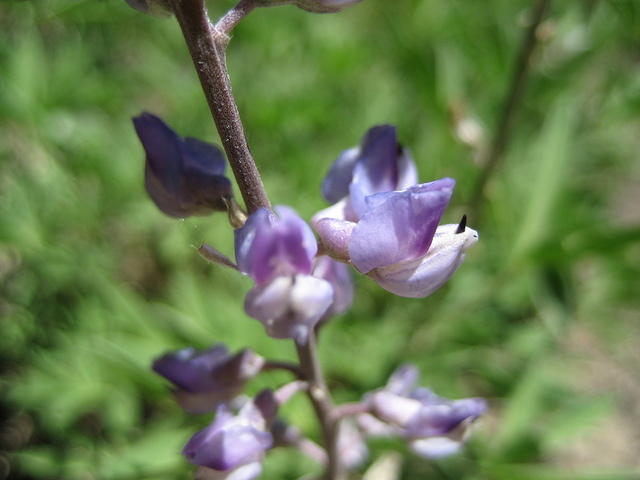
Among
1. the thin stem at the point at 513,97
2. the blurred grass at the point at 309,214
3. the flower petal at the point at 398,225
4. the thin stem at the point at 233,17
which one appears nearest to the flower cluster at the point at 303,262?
the flower petal at the point at 398,225

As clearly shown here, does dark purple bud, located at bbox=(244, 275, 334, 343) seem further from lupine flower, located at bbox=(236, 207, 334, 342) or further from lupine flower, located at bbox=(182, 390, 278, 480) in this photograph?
lupine flower, located at bbox=(182, 390, 278, 480)

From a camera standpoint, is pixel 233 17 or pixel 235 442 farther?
pixel 235 442

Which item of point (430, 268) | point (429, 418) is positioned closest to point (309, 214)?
point (429, 418)

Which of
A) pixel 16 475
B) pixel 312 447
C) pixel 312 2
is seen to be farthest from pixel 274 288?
pixel 16 475

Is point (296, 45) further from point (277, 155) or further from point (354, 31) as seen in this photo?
point (277, 155)

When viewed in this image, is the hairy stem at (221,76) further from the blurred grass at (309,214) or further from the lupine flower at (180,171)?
the blurred grass at (309,214)

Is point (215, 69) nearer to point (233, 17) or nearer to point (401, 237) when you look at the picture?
point (233, 17)
